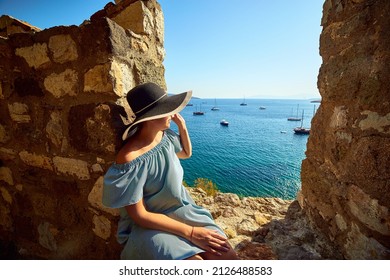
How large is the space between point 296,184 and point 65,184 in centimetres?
2334

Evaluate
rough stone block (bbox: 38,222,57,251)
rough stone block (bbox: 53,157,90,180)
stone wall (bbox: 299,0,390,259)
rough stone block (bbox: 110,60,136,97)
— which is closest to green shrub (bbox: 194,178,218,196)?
stone wall (bbox: 299,0,390,259)

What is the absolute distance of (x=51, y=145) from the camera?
1.76m

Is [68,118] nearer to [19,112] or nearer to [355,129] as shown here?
[19,112]

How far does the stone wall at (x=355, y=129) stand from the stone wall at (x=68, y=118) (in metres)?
1.55

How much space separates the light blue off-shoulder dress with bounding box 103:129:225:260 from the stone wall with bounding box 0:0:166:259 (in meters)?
0.37

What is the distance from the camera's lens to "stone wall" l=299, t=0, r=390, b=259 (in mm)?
1385

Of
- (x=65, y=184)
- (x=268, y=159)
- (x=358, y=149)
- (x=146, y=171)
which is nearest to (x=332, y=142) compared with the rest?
(x=358, y=149)

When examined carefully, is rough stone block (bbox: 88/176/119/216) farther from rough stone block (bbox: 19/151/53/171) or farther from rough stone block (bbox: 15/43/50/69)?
rough stone block (bbox: 15/43/50/69)

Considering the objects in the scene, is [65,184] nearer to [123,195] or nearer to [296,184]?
[123,195]

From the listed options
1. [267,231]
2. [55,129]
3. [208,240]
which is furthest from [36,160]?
[267,231]

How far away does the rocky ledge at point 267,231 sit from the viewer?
186 centimetres

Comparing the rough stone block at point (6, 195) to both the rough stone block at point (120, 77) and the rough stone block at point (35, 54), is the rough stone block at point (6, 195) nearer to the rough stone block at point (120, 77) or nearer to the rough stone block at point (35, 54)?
the rough stone block at point (35, 54)

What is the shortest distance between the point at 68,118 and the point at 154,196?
0.97m

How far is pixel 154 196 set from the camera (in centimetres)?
127
